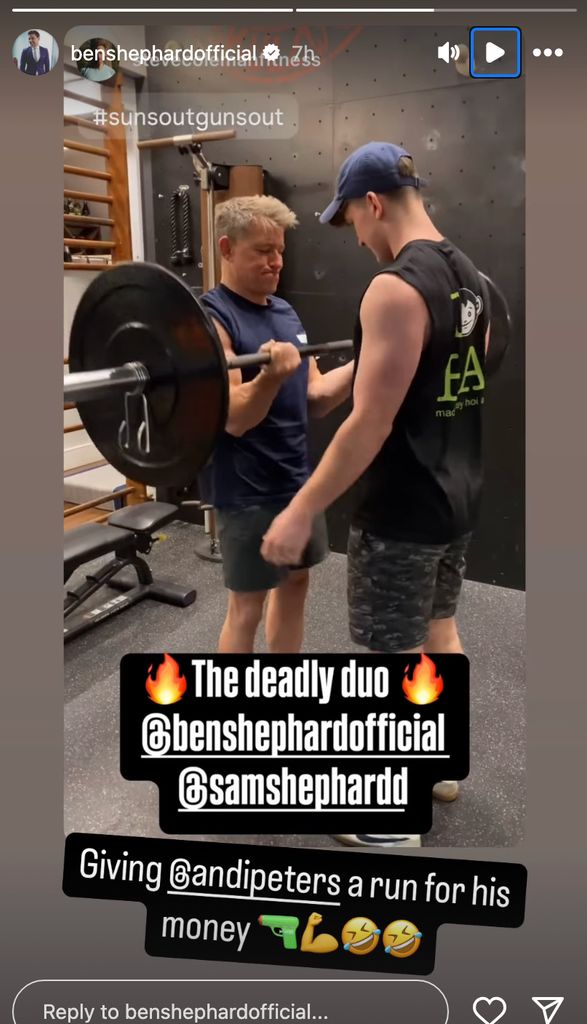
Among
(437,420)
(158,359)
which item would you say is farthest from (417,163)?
(158,359)

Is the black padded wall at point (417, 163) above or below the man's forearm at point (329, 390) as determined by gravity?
above

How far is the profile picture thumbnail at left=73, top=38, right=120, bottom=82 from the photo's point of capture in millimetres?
768

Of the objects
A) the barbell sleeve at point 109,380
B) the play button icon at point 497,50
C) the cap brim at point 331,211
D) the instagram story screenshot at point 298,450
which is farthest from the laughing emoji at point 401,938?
the play button icon at point 497,50

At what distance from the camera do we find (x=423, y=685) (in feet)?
2.75

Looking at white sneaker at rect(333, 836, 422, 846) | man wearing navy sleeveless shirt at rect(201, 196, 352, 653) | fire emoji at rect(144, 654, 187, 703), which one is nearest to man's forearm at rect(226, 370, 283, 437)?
man wearing navy sleeveless shirt at rect(201, 196, 352, 653)

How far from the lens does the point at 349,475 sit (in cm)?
90

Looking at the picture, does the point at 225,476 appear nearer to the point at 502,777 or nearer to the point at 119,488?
the point at 119,488

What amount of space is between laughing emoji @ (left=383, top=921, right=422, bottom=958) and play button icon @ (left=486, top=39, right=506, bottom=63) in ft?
3.69

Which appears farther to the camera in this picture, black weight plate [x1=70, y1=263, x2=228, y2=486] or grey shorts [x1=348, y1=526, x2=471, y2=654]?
grey shorts [x1=348, y1=526, x2=471, y2=654]

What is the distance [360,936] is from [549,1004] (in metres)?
0.25

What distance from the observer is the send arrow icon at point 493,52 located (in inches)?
30.3

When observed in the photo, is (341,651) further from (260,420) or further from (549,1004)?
(549,1004)

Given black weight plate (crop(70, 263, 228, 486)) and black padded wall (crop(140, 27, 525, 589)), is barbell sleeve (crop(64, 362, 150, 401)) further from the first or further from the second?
black padded wall (crop(140, 27, 525, 589))

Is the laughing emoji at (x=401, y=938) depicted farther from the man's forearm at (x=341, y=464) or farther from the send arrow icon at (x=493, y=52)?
the send arrow icon at (x=493, y=52)
